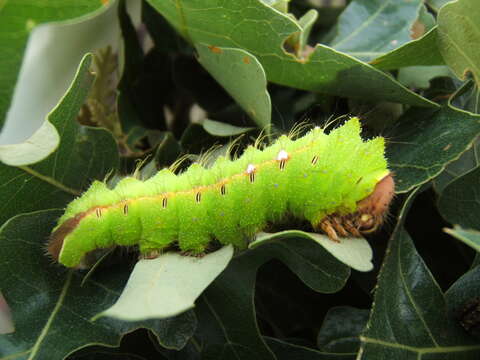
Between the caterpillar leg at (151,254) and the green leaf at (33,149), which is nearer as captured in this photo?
the green leaf at (33,149)

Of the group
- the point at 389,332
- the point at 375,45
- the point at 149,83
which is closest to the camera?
the point at 389,332

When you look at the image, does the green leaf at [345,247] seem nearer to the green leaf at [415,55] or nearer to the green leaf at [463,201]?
the green leaf at [463,201]

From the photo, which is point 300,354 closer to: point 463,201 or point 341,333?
point 341,333

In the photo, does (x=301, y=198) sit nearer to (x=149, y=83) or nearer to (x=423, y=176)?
(x=423, y=176)

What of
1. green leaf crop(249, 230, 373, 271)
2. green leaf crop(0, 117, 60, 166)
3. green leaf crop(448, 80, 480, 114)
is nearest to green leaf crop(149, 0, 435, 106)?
green leaf crop(448, 80, 480, 114)

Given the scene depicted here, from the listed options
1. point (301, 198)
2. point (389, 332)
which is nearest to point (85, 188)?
point (301, 198)

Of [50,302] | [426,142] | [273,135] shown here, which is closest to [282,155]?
[273,135]

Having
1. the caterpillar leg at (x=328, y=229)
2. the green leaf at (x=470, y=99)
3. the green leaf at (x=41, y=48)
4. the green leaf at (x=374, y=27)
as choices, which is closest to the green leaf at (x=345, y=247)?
the caterpillar leg at (x=328, y=229)
